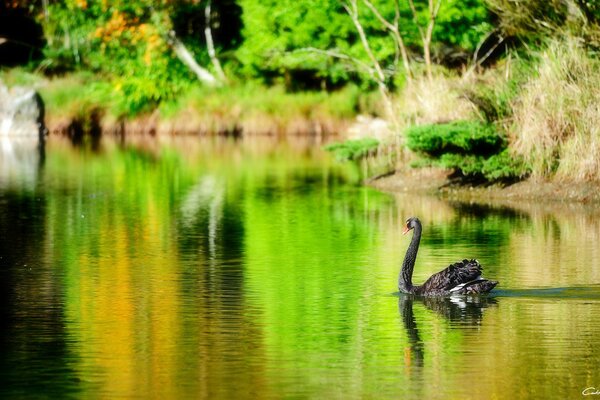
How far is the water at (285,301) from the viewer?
11422mm

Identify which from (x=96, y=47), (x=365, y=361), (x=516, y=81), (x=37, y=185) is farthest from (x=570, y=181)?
(x=96, y=47)

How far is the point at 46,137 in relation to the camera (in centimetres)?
5444

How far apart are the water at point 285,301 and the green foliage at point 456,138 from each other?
970 millimetres

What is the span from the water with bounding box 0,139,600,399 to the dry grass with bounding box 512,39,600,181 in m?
0.99

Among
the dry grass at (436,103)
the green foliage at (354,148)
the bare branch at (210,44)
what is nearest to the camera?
the dry grass at (436,103)

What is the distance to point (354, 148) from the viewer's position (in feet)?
101

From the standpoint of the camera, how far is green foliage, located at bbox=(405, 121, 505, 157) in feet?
85.1

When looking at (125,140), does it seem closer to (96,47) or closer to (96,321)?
(96,47)

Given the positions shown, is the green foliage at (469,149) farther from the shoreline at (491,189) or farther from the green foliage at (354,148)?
the green foliage at (354,148)

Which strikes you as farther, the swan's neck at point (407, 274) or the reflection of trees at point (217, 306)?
→ the swan's neck at point (407, 274)

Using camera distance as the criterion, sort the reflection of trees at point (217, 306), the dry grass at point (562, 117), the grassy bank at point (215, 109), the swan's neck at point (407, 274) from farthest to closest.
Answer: the grassy bank at point (215, 109), the dry grass at point (562, 117), the swan's neck at point (407, 274), the reflection of trees at point (217, 306)

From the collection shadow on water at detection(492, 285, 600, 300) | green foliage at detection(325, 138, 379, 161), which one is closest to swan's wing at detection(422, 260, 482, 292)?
shadow on water at detection(492, 285, 600, 300)

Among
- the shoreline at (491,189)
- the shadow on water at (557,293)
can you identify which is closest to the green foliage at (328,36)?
the shoreline at (491,189)

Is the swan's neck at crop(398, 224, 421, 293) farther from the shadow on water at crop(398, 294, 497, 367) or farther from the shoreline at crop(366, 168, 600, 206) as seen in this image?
the shoreline at crop(366, 168, 600, 206)
